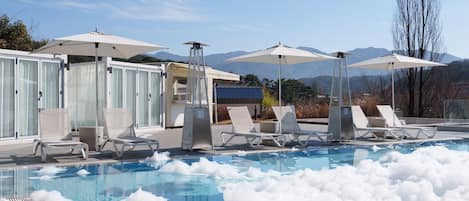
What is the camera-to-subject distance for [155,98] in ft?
55.0

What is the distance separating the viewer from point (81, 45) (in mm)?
10953

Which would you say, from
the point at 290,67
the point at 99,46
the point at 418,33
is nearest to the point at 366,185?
the point at 99,46

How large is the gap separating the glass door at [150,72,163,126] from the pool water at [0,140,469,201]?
675 centimetres

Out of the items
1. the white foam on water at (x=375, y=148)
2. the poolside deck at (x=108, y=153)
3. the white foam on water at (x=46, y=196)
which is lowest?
the white foam on water at (x=46, y=196)

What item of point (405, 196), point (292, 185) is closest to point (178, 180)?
point (292, 185)

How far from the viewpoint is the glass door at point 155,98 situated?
54.6 ft

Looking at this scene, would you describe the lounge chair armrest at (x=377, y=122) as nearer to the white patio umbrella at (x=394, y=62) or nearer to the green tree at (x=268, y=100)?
the white patio umbrella at (x=394, y=62)

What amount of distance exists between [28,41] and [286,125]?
13.2 m

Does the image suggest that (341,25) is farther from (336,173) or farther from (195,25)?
(336,173)

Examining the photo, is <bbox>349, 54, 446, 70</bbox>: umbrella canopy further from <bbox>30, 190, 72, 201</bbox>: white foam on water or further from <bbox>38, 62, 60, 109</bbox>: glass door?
<bbox>30, 190, 72, 201</bbox>: white foam on water

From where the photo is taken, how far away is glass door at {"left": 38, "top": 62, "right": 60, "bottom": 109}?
41.8ft

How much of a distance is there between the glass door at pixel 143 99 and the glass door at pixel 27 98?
13.2ft

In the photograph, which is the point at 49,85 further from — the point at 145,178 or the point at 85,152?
the point at 145,178

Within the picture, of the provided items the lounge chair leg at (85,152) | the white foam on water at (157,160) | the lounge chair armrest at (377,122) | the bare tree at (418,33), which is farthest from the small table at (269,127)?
the bare tree at (418,33)
